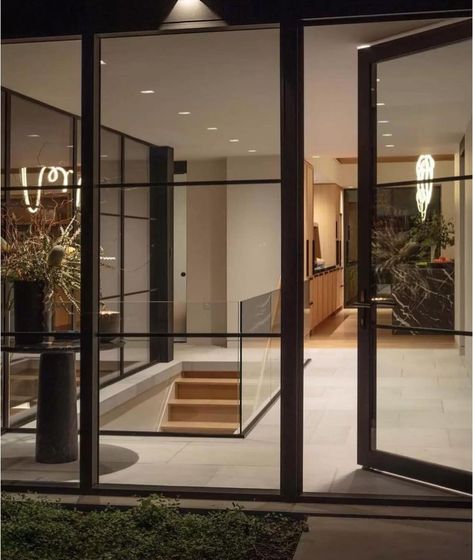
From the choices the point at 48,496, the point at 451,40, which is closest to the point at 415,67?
the point at 451,40

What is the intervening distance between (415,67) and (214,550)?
2.68m

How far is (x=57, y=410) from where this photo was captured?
5312 mm

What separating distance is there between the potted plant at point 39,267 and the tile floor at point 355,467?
0.84 m

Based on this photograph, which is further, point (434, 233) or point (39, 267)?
point (39, 267)

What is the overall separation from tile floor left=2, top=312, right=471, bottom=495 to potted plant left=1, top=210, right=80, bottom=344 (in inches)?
33.2

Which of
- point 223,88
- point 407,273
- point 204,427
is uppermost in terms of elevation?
point 223,88

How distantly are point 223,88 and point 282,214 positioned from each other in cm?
73

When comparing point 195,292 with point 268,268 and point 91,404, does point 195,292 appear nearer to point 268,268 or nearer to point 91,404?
point 268,268

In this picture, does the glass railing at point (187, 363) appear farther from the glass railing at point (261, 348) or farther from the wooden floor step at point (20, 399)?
the wooden floor step at point (20, 399)

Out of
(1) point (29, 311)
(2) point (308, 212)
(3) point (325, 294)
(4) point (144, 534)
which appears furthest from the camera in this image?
(3) point (325, 294)

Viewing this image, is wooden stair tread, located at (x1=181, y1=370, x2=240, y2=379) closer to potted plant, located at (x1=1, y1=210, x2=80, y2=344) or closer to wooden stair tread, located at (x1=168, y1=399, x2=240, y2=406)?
wooden stair tread, located at (x1=168, y1=399, x2=240, y2=406)

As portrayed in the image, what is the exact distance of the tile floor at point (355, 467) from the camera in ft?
15.6

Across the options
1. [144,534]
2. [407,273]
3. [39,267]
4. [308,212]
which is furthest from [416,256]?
[308,212]

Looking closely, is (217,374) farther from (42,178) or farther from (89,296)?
(42,178)
